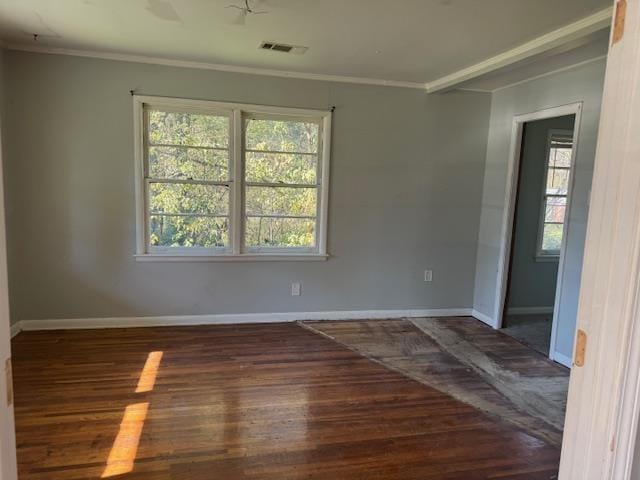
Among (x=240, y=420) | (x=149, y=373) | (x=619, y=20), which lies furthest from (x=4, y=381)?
(x=149, y=373)

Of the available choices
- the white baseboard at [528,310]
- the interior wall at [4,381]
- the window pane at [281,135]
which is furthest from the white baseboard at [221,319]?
the interior wall at [4,381]

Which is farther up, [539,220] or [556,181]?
[556,181]

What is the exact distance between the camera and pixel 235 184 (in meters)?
4.06

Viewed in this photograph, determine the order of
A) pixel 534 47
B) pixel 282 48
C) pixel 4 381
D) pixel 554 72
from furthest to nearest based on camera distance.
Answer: pixel 554 72 < pixel 282 48 < pixel 534 47 < pixel 4 381

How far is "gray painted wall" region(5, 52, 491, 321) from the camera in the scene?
12.1 ft

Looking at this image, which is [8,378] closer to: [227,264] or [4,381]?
[4,381]

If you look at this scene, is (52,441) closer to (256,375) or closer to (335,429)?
(256,375)

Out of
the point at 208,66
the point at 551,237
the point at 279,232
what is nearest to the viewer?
the point at 208,66

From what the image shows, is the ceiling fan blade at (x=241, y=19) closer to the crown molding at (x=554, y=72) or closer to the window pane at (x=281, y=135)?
the window pane at (x=281, y=135)

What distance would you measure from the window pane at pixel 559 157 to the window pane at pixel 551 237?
0.69 metres

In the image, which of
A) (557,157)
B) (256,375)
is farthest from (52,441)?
(557,157)

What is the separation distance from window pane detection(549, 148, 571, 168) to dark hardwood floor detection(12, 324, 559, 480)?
322 centimetres

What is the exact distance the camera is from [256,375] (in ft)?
10.4

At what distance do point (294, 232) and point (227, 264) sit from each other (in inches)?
28.9
